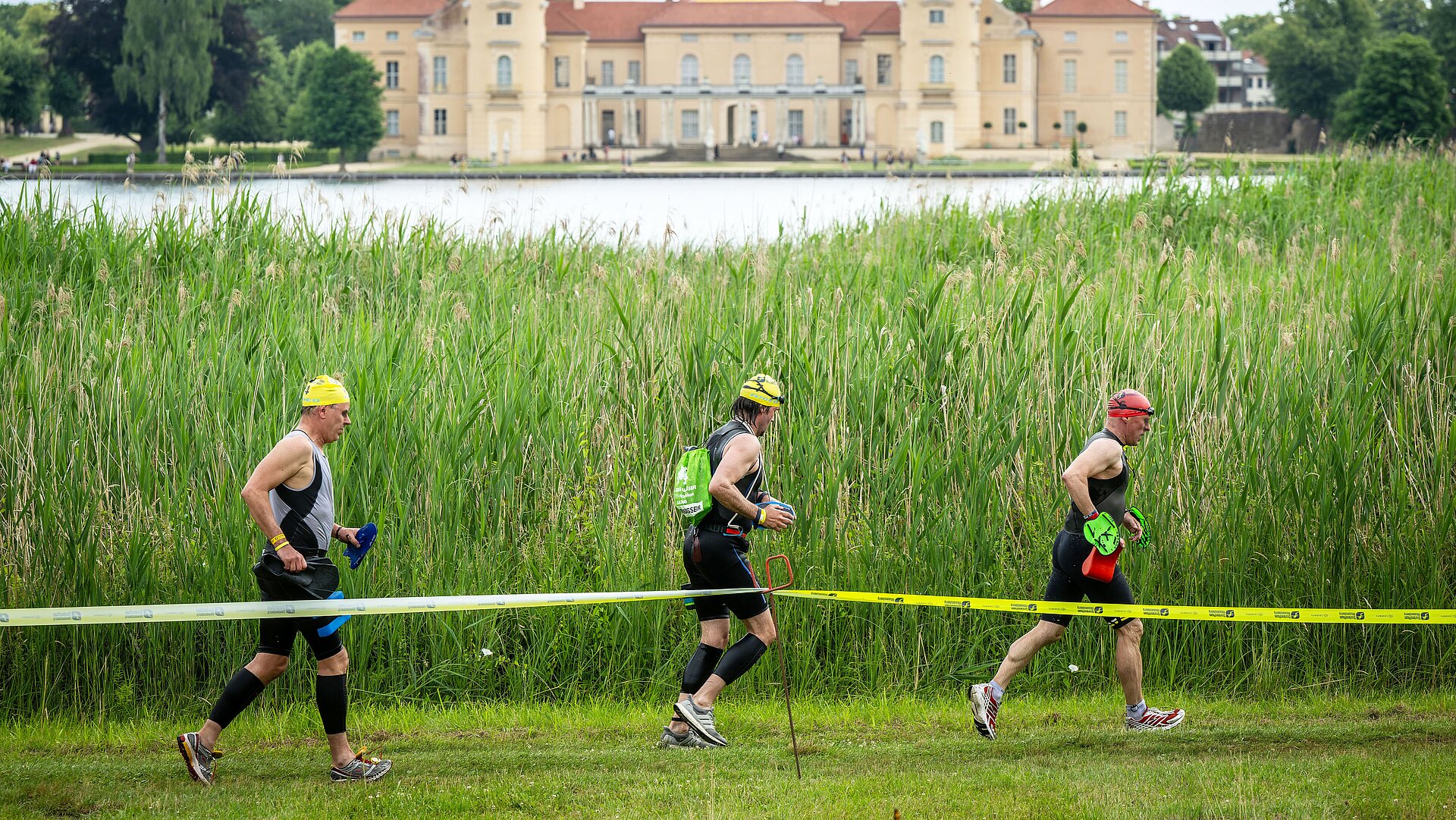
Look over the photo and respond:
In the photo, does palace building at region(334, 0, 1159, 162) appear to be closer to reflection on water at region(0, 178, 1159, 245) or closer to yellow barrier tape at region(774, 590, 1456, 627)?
reflection on water at region(0, 178, 1159, 245)

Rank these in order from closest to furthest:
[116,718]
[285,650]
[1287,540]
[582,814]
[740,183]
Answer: [582,814] → [285,650] → [116,718] → [1287,540] → [740,183]

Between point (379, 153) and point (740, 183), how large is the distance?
34.3m

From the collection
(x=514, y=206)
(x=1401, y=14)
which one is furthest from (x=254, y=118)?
(x=1401, y=14)

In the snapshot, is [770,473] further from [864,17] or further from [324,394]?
[864,17]

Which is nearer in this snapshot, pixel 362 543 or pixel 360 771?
pixel 362 543

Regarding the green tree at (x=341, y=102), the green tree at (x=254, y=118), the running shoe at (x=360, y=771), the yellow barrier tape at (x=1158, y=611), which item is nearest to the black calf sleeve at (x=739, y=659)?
the yellow barrier tape at (x=1158, y=611)

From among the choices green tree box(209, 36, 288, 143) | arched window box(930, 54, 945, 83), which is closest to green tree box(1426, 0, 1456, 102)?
arched window box(930, 54, 945, 83)

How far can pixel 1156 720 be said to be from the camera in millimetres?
6469

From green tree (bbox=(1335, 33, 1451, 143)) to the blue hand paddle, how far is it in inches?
2742

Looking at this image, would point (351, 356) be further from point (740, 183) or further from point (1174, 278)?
point (740, 183)

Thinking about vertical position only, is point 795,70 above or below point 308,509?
above

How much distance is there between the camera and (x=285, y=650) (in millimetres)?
5688

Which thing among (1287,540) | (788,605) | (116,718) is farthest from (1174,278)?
(116,718)

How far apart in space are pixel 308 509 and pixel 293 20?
116m
